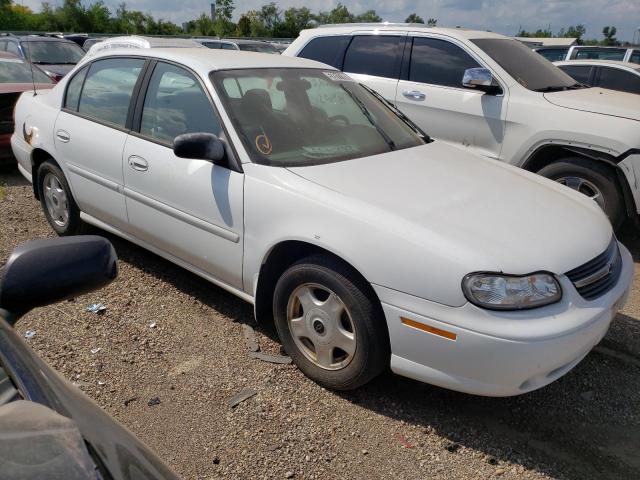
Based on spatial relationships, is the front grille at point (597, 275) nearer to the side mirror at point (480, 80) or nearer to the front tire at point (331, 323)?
the front tire at point (331, 323)

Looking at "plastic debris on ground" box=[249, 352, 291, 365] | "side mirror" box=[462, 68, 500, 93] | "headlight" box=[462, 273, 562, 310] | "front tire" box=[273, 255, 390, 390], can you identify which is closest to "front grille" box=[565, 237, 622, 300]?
"headlight" box=[462, 273, 562, 310]

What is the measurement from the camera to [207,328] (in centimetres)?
365

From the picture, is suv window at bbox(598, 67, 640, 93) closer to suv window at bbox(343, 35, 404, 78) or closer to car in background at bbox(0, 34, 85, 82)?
suv window at bbox(343, 35, 404, 78)

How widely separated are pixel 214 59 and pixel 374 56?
3054mm

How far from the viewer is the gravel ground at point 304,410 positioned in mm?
2602

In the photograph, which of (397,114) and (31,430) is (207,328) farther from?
(31,430)

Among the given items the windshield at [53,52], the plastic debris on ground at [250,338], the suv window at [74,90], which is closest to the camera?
the plastic debris on ground at [250,338]

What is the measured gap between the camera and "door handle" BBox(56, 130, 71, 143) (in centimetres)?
437

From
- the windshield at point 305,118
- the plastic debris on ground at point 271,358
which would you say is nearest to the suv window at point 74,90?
the windshield at point 305,118

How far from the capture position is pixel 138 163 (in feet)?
12.3

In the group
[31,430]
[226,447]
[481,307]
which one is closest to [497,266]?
[481,307]

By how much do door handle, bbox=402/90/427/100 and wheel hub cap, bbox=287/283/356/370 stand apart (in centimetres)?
359

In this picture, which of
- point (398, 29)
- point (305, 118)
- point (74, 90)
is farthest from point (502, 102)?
point (74, 90)

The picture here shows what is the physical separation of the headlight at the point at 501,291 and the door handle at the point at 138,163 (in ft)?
7.33
